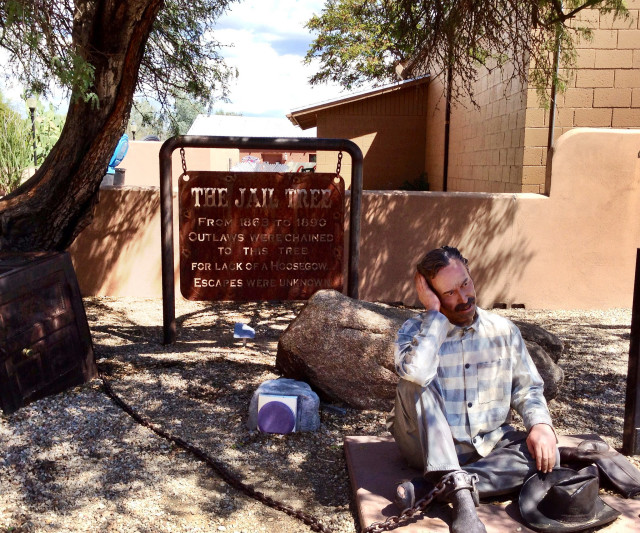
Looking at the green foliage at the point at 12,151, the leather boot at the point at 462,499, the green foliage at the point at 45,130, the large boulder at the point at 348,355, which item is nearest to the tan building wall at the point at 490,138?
the large boulder at the point at 348,355

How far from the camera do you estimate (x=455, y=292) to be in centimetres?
308

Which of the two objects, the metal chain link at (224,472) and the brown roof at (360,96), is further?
the brown roof at (360,96)

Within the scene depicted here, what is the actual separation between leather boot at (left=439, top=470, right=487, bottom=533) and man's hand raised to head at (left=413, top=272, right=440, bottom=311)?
→ 705mm

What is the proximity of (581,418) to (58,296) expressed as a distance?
368cm

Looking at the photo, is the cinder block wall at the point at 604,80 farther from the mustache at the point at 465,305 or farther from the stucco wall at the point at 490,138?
the mustache at the point at 465,305

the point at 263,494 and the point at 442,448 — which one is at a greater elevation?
the point at 442,448

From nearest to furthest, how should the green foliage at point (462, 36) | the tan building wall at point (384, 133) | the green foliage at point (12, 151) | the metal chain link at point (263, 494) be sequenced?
the metal chain link at point (263, 494), the green foliage at point (462, 36), the tan building wall at point (384, 133), the green foliage at point (12, 151)

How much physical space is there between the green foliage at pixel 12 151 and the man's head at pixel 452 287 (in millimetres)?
20498

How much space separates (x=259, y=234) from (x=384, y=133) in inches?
552

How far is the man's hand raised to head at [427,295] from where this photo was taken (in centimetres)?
306

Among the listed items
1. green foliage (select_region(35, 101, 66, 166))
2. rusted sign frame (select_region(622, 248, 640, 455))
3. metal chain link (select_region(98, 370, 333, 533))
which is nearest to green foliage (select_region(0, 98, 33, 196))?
green foliage (select_region(35, 101, 66, 166))

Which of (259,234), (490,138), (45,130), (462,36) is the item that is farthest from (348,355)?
(45,130)

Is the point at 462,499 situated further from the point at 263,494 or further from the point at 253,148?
the point at 253,148

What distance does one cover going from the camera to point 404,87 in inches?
750
